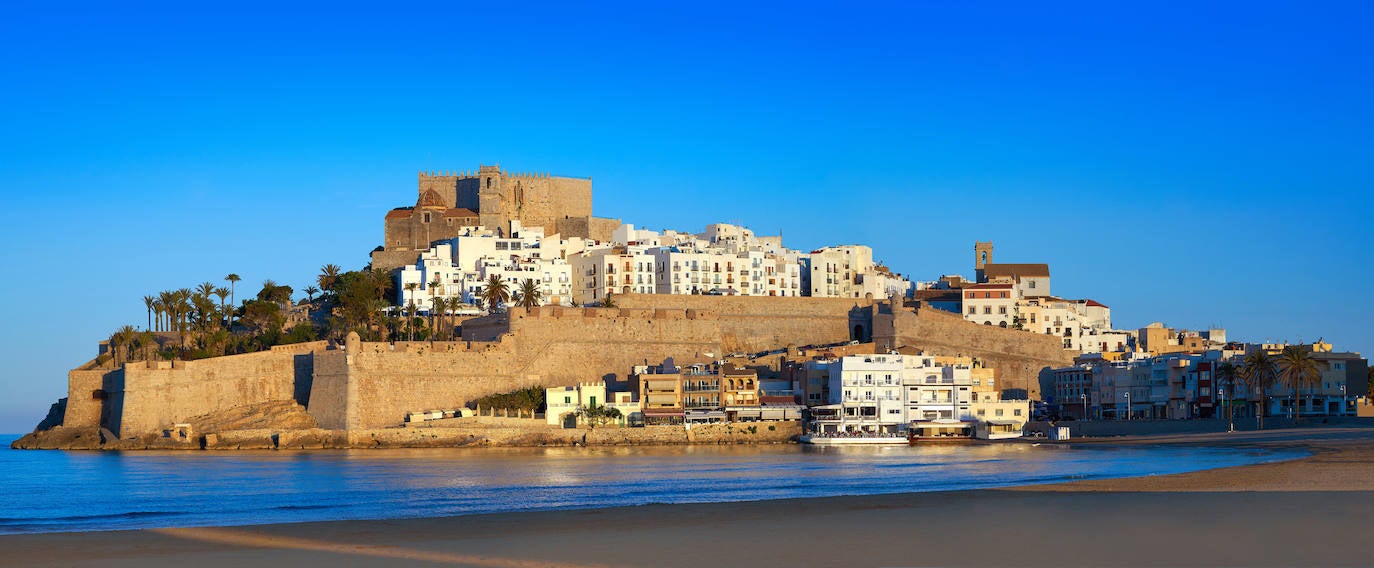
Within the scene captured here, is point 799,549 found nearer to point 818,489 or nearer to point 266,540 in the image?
point 266,540

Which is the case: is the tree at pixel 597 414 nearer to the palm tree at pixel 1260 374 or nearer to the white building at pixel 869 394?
the white building at pixel 869 394

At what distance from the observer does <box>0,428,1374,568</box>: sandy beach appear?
15.3 metres

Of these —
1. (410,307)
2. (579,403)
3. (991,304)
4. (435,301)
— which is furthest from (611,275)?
(991,304)

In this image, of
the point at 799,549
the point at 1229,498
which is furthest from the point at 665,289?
the point at 799,549

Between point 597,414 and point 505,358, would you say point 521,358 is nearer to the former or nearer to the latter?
point 505,358

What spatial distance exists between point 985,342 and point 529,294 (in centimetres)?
2111

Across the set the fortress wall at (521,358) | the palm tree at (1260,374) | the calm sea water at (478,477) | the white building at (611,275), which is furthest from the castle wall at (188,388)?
the palm tree at (1260,374)

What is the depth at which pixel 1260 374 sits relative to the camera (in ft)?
184

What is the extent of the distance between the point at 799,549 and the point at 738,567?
5.27ft

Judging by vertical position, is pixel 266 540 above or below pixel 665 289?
below

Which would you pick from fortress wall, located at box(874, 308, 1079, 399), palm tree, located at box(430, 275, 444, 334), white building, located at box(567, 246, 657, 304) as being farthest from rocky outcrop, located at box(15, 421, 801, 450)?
white building, located at box(567, 246, 657, 304)

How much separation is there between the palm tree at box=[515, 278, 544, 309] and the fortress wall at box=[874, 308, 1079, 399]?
1545 cm

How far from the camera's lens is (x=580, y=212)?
8288cm

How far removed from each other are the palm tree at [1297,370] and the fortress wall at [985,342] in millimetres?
13142
